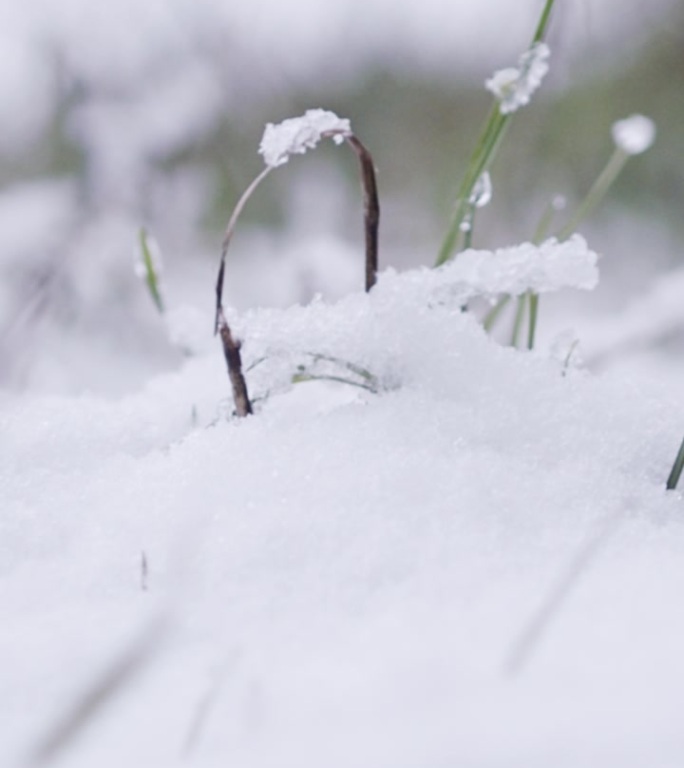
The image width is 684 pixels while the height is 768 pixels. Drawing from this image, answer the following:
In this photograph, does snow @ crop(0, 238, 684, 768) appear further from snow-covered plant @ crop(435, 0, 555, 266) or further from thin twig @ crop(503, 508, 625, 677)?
snow-covered plant @ crop(435, 0, 555, 266)

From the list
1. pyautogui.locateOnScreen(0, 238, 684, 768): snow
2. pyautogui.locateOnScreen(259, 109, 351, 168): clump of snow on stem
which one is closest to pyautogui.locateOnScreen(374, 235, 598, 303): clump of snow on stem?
pyautogui.locateOnScreen(0, 238, 684, 768): snow

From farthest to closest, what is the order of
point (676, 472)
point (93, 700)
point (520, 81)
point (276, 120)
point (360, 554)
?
point (276, 120), point (520, 81), point (676, 472), point (360, 554), point (93, 700)

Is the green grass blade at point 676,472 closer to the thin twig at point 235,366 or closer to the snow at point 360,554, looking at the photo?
the snow at point 360,554

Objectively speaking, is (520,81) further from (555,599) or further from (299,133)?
(555,599)

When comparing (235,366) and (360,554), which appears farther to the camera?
(235,366)

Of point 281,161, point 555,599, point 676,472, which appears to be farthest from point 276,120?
point 555,599

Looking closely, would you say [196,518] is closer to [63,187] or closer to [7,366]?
[7,366]
